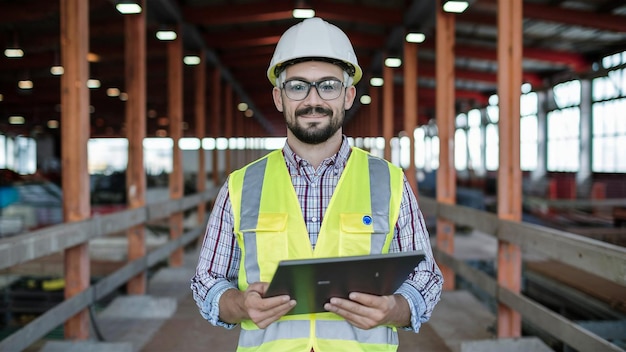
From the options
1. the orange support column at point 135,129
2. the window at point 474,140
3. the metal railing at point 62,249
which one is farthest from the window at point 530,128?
the metal railing at point 62,249

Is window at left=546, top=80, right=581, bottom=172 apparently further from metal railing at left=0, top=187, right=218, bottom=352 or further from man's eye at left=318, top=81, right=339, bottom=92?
man's eye at left=318, top=81, right=339, bottom=92

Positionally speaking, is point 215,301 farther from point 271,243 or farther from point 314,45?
point 314,45

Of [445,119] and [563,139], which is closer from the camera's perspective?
[445,119]

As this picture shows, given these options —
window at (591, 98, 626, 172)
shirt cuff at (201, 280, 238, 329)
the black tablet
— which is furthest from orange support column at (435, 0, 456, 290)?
window at (591, 98, 626, 172)

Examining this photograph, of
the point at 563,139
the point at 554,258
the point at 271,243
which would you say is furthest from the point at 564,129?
the point at 271,243

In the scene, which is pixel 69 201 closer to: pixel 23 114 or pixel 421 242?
pixel 421 242

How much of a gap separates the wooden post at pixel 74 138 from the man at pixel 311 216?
11.7 ft

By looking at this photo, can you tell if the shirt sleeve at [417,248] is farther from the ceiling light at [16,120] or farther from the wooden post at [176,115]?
the ceiling light at [16,120]

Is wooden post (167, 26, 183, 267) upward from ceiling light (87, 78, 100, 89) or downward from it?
downward

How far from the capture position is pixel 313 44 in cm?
208

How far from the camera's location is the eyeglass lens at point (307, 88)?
2.09m

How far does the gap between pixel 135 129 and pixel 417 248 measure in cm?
597

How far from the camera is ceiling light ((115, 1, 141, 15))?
682 cm

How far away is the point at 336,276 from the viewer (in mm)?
1736
